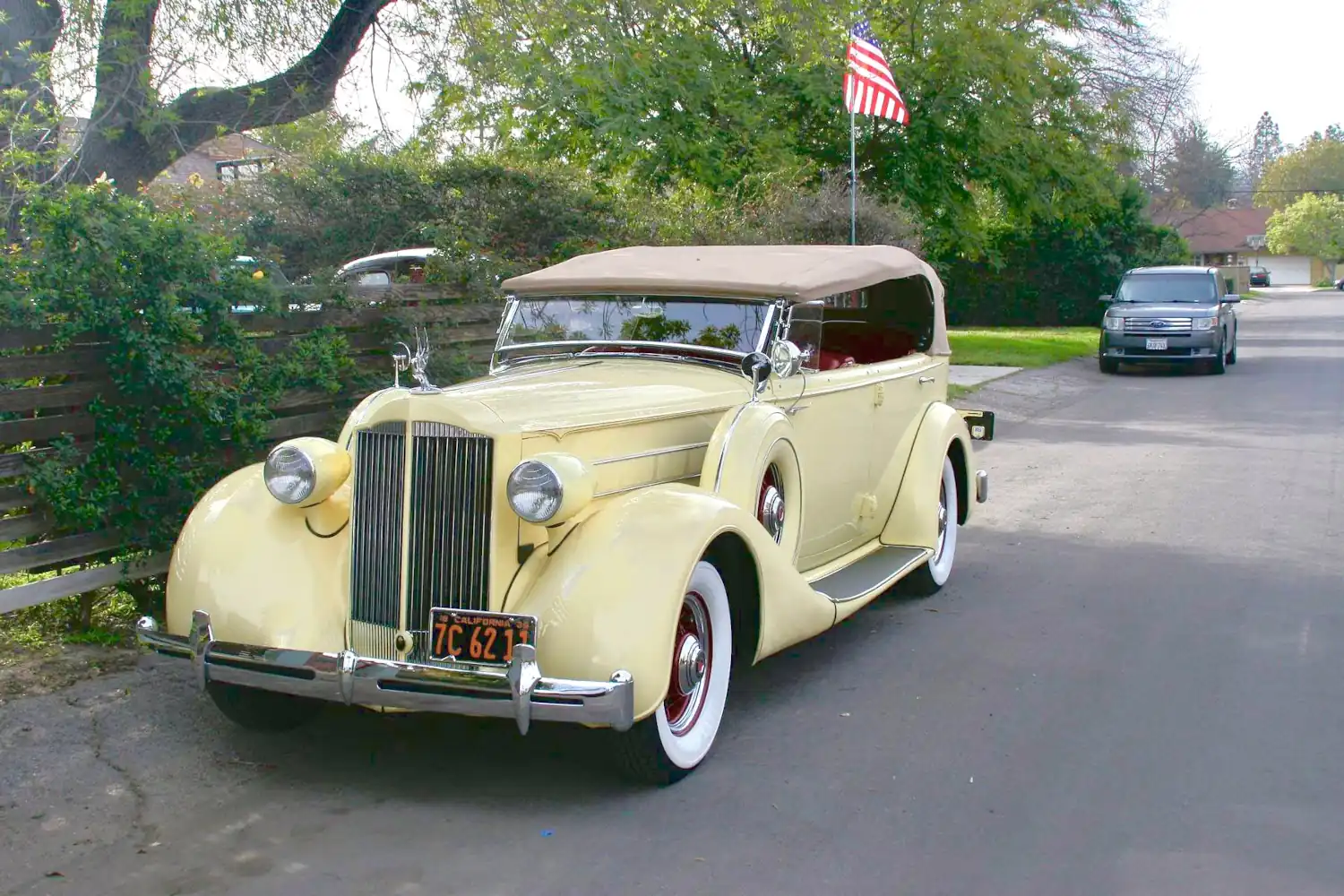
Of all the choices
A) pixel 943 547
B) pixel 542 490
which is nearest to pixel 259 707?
pixel 542 490

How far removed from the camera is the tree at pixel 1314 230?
98438mm

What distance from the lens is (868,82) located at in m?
14.4

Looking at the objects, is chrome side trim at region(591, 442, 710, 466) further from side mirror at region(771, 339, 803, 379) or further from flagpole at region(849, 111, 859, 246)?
flagpole at region(849, 111, 859, 246)

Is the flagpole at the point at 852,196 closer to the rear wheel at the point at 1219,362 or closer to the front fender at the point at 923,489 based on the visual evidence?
the front fender at the point at 923,489

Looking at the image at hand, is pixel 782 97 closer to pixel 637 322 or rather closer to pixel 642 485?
pixel 637 322

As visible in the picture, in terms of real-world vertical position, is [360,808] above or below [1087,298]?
below

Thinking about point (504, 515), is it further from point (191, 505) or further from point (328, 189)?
point (328, 189)

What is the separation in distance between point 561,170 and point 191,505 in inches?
213

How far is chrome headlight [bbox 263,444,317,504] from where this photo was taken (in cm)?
445

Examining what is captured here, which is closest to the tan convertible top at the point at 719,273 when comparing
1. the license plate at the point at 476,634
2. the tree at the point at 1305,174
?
the license plate at the point at 476,634

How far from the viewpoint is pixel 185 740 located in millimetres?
4660

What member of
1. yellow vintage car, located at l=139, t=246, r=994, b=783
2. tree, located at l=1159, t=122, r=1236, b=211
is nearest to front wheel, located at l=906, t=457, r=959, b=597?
yellow vintage car, located at l=139, t=246, r=994, b=783

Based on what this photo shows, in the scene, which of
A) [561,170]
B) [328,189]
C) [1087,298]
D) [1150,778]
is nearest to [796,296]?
[1150,778]

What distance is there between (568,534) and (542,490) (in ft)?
0.92
